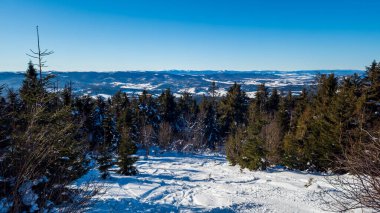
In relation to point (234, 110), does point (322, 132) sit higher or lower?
higher

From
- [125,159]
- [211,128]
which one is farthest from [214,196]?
[211,128]

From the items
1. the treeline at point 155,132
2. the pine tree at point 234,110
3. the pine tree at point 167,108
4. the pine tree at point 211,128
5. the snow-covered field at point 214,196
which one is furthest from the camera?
the pine tree at point 167,108

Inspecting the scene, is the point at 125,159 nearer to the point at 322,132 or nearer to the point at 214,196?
the point at 214,196

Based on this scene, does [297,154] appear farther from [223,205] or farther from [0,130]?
[0,130]

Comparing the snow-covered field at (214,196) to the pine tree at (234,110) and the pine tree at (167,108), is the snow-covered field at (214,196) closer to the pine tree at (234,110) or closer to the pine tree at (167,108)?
the pine tree at (234,110)

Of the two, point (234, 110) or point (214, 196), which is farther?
point (234, 110)

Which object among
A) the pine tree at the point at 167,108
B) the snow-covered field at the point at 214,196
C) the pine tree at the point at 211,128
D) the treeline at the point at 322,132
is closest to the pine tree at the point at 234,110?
the pine tree at the point at 211,128

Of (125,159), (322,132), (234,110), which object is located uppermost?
(322,132)

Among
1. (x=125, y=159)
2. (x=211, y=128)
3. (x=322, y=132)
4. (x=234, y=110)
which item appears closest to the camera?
(x=125, y=159)

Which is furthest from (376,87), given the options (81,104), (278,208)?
(81,104)
